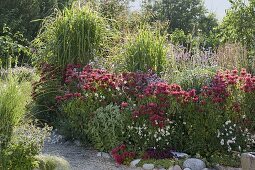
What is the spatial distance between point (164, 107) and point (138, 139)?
0.50 metres

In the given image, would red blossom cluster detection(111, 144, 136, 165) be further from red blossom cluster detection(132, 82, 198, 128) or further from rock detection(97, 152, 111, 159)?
red blossom cluster detection(132, 82, 198, 128)

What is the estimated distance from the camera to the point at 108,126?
6004mm

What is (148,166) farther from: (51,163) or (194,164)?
(51,163)

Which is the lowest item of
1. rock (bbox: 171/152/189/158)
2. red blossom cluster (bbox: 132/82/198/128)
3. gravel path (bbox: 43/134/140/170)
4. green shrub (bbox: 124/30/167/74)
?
Result: gravel path (bbox: 43/134/140/170)

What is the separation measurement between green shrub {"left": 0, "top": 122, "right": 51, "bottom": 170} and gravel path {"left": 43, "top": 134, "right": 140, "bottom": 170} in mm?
1038

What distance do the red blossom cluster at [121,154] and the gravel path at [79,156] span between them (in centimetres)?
9

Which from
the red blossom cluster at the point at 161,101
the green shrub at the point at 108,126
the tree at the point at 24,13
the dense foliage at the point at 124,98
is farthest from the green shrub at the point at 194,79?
the tree at the point at 24,13

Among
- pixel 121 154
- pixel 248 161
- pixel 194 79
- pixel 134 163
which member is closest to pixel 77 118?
pixel 121 154

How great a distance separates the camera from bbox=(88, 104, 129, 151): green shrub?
594cm

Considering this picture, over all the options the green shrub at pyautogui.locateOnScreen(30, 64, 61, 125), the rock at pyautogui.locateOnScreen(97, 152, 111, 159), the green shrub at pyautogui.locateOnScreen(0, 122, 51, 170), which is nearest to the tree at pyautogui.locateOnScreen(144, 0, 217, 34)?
the green shrub at pyautogui.locateOnScreen(30, 64, 61, 125)

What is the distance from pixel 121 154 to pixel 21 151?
1.57 metres

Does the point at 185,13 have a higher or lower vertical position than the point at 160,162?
higher

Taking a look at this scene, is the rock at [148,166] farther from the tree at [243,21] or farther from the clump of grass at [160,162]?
the tree at [243,21]

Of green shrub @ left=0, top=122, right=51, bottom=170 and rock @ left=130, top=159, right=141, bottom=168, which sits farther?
rock @ left=130, top=159, right=141, bottom=168
